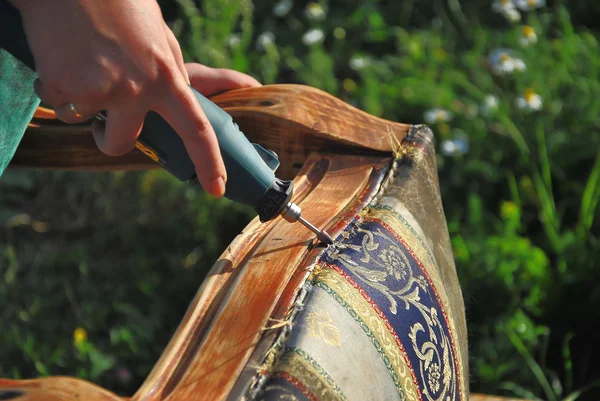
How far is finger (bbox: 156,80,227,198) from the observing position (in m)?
0.76

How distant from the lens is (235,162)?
35.8 inches

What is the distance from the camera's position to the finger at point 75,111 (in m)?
0.74

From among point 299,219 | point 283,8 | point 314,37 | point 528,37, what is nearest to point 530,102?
point 528,37

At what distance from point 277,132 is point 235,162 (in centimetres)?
24

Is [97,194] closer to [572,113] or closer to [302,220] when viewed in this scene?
[572,113]

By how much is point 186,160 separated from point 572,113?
216 centimetres

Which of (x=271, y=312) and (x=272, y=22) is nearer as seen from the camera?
(x=271, y=312)

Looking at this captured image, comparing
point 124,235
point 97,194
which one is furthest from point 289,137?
point 97,194

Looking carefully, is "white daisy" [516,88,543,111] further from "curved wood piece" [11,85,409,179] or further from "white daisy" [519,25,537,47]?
"curved wood piece" [11,85,409,179]

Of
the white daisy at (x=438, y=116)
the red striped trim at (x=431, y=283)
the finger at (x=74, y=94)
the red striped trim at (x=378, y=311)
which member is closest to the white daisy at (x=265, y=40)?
the white daisy at (x=438, y=116)

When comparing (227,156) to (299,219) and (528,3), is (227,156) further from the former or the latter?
(528,3)

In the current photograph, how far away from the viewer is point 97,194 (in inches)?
124

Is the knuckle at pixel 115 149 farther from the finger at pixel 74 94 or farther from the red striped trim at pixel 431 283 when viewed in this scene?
the red striped trim at pixel 431 283

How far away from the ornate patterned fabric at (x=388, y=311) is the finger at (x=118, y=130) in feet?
0.75
